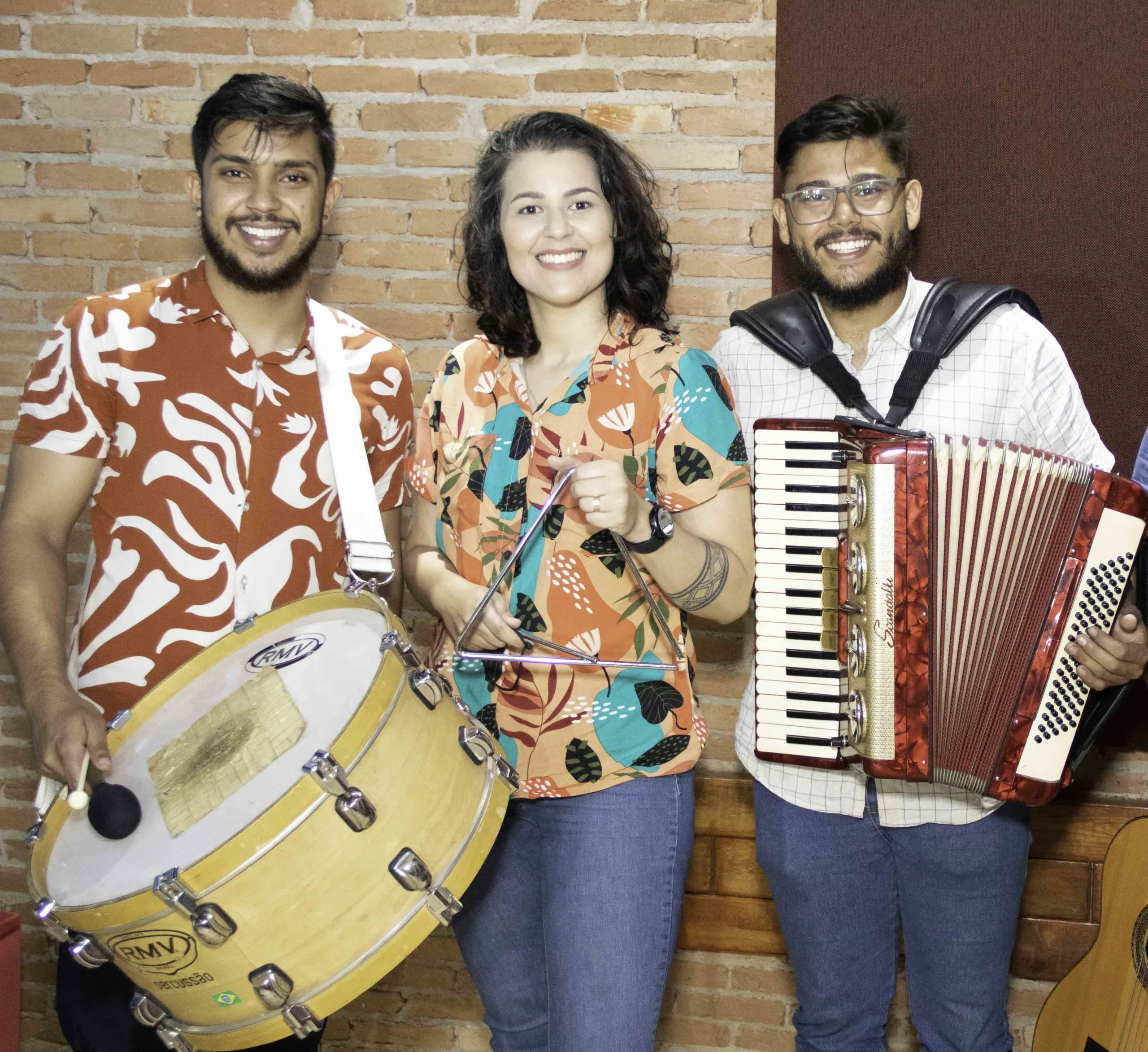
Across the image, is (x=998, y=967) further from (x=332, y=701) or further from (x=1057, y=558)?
(x=332, y=701)

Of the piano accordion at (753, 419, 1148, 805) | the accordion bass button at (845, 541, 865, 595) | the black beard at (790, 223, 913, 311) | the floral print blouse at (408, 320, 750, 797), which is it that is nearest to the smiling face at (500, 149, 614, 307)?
the floral print blouse at (408, 320, 750, 797)

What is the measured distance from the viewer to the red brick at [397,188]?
267 cm

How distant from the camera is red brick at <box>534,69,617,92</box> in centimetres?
257

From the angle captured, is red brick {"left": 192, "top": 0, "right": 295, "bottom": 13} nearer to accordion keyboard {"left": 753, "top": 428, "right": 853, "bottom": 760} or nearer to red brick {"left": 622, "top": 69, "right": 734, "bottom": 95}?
red brick {"left": 622, "top": 69, "right": 734, "bottom": 95}

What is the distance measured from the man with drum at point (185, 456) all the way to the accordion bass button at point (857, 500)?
2.89 ft

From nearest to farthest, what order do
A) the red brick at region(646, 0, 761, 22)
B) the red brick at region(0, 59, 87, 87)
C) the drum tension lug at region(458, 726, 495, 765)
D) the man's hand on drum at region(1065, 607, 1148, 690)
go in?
the drum tension lug at region(458, 726, 495, 765)
the man's hand on drum at region(1065, 607, 1148, 690)
the red brick at region(646, 0, 761, 22)
the red brick at region(0, 59, 87, 87)

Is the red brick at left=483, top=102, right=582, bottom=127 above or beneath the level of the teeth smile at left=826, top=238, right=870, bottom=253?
above

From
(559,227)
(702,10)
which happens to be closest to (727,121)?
(702,10)

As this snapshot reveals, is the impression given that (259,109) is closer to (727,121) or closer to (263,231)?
(263,231)

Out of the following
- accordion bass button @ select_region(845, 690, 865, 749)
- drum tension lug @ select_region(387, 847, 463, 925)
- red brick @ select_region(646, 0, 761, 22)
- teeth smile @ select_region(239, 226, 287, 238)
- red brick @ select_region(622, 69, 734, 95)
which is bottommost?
drum tension lug @ select_region(387, 847, 463, 925)

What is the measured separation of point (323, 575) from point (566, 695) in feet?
1.75

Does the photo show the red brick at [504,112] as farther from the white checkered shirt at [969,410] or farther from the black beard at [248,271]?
the white checkered shirt at [969,410]

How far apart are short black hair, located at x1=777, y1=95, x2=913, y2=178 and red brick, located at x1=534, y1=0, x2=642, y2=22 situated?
643 millimetres

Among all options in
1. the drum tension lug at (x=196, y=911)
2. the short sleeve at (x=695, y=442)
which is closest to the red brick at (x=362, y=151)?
the short sleeve at (x=695, y=442)
